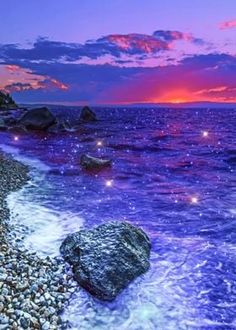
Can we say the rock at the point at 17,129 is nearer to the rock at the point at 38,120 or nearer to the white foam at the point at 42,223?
the rock at the point at 38,120

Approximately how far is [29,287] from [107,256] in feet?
6.89

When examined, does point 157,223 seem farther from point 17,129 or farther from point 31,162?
point 17,129

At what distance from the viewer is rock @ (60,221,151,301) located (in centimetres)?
879

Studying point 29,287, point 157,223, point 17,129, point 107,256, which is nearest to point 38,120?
point 17,129

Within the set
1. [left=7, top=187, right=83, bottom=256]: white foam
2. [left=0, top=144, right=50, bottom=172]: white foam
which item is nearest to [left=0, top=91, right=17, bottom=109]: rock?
[left=0, top=144, right=50, bottom=172]: white foam

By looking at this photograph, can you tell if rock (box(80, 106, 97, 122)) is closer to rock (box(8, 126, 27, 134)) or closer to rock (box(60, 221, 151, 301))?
rock (box(8, 126, 27, 134))

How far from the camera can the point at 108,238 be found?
1012 cm

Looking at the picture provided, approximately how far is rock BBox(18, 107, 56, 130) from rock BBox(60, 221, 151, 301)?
4473 cm

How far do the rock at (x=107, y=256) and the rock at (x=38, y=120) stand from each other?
44.7 m

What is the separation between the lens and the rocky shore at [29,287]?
7.12 metres

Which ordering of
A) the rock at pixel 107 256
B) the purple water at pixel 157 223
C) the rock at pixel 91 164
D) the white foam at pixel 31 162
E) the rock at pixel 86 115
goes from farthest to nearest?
the rock at pixel 86 115, the white foam at pixel 31 162, the rock at pixel 91 164, the rock at pixel 107 256, the purple water at pixel 157 223

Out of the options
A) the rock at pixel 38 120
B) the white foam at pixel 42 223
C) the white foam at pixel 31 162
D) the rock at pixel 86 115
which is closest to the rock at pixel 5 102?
the rock at pixel 86 115

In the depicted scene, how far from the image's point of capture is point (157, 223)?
13609 mm

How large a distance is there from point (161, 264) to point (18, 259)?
12.3 ft
